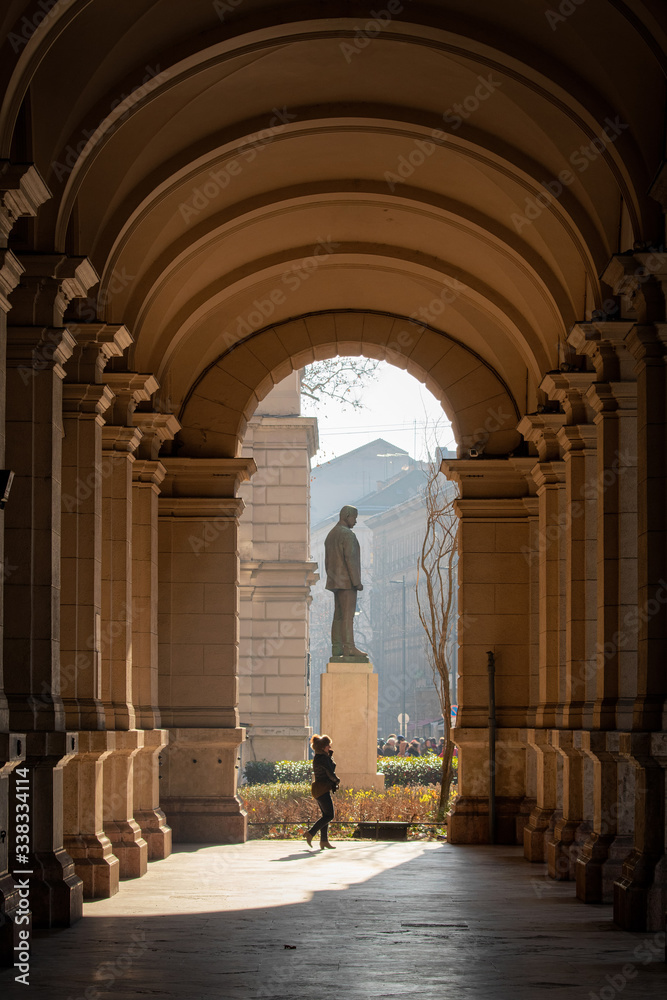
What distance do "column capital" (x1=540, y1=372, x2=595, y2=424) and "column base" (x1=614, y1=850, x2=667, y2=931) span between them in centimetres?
575

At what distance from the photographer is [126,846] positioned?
50.4 ft

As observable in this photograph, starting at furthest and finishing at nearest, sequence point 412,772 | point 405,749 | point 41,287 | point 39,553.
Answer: point 405,749, point 412,772, point 41,287, point 39,553

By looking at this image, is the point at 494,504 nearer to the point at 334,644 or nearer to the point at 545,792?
the point at 545,792

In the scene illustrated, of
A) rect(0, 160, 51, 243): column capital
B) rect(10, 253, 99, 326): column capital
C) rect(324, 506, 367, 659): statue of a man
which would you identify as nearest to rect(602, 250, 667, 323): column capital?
rect(10, 253, 99, 326): column capital

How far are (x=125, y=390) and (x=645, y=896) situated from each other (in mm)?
8251

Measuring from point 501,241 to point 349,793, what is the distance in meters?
10.7

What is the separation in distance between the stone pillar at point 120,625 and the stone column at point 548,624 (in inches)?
196

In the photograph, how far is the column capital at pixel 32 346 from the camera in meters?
11.6

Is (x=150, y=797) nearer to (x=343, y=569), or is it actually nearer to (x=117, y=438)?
(x=117, y=438)

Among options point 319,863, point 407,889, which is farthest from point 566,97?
point 319,863

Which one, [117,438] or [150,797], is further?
[150,797]

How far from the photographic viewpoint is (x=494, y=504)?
20062mm

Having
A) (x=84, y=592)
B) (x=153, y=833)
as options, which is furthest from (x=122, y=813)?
(x=84, y=592)

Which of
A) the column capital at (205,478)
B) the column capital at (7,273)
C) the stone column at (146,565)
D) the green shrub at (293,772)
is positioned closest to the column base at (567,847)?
the stone column at (146,565)
